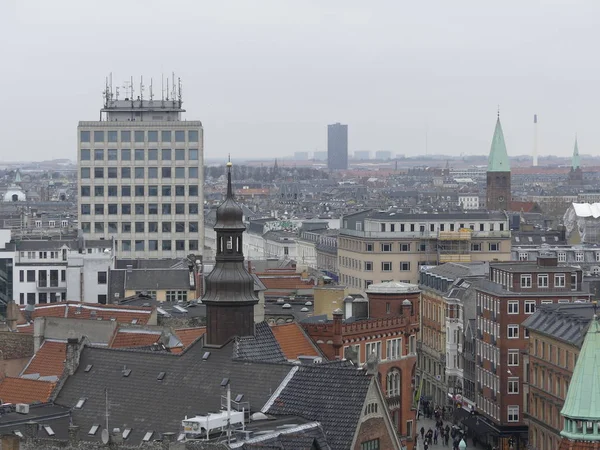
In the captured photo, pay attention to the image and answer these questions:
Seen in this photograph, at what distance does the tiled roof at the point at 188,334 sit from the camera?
9532 cm

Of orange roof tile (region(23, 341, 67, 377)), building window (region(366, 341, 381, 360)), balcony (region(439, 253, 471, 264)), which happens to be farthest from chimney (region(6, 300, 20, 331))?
balcony (region(439, 253, 471, 264))

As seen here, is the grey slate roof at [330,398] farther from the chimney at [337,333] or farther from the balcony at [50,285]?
the balcony at [50,285]

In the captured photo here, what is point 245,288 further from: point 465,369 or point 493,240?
point 493,240

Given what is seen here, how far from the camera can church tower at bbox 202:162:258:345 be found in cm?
7975

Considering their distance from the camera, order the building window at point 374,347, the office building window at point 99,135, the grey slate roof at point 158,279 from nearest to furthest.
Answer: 1. the building window at point 374,347
2. the grey slate roof at point 158,279
3. the office building window at point 99,135

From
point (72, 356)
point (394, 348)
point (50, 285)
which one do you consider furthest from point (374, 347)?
point (50, 285)

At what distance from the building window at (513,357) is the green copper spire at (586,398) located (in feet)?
186

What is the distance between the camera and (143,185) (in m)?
173

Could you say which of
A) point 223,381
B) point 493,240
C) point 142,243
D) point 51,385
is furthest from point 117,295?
point 223,381

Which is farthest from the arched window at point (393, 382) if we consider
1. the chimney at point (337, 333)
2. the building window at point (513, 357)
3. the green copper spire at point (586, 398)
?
the green copper spire at point (586, 398)

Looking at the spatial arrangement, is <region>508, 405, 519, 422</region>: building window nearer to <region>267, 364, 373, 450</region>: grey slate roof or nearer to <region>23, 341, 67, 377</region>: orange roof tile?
<region>23, 341, 67, 377</region>: orange roof tile

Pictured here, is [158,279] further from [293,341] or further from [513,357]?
[293,341]

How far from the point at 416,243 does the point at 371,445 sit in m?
106

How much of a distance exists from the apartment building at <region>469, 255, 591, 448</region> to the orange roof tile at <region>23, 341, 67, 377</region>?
123 ft
